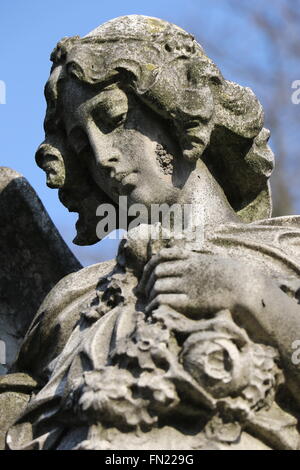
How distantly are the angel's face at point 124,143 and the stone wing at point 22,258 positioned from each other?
0.60 metres

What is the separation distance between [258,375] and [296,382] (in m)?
0.20

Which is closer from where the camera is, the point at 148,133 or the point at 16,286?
the point at 148,133

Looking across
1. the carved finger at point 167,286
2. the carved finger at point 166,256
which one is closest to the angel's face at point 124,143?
the carved finger at point 166,256

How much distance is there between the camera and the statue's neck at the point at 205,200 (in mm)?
6281

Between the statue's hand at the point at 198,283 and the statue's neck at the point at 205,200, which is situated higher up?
the statue's neck at the point at 205,200

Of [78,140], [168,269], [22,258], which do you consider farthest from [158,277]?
[22,258]

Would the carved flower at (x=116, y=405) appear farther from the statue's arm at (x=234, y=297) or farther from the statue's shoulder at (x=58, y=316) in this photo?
Answer: the statue's shoulder at (x=58, y=316)

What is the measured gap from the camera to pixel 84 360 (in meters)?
5.31

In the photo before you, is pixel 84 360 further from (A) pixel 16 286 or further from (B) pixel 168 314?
(A) pixel 16 286

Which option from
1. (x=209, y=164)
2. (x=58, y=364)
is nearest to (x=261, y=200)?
(x=209, y=164)

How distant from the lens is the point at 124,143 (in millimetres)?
6363

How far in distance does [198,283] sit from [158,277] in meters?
0.17

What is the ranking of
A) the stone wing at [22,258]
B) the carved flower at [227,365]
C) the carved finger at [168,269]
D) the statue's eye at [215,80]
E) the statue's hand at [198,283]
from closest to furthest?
the carved flower at [227,365] < the statue's hand at [198,283] < the carved finger at [168,269] < the statue's eye at [215,80] < the stone wing at [22,258]
